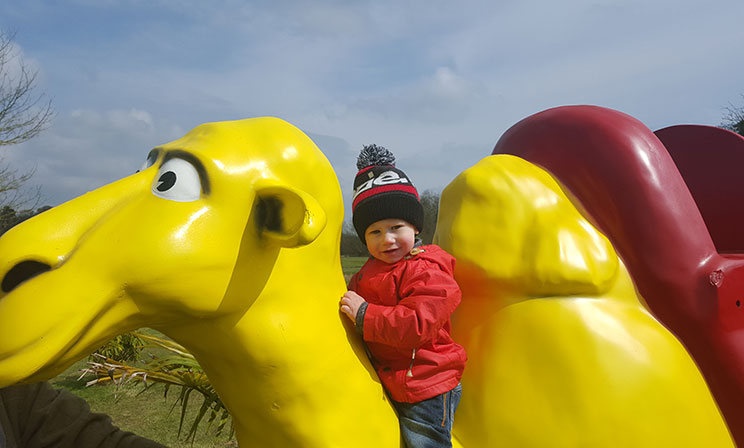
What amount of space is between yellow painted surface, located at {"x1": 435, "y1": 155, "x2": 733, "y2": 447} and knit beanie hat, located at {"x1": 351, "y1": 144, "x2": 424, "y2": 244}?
323 mm

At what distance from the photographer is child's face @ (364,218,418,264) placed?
150 cm

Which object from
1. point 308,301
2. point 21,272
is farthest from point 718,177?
point 21,272

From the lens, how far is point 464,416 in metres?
1.59

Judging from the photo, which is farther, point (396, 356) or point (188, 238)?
point (396, 356)

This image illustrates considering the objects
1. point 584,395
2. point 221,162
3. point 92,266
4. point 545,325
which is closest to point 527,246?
point 545,325

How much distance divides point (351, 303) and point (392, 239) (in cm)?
21

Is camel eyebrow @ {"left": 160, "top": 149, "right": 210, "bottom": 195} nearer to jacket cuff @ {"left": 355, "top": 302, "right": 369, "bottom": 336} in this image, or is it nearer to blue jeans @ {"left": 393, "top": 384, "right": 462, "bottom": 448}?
jacket cuff @ {"left": 355, "top": 302, "right": 369, "bottom": 336}

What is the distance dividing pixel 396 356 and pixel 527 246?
A: 0.56m

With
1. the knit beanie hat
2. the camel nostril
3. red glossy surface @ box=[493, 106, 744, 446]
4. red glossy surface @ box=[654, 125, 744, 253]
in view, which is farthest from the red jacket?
red glossy surface @ box=[654, 125, 744, 253]

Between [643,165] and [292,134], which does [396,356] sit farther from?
[643,165]

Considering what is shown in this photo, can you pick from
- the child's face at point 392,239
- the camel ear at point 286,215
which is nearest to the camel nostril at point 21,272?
the camel ear at point 286,215

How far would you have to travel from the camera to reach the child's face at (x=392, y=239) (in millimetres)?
1496

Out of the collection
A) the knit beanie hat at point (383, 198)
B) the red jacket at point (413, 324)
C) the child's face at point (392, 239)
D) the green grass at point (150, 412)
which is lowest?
the green grass at point (150, 412)

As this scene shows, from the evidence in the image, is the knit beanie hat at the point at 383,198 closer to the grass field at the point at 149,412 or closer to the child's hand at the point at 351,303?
the child's hand at the point at 351,303
